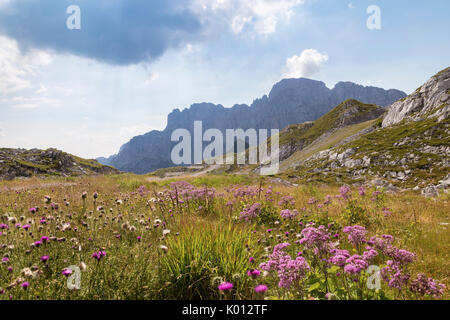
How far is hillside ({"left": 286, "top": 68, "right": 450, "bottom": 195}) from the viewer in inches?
1416

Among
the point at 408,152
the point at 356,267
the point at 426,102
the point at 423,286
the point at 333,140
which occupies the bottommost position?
the point at 423,286

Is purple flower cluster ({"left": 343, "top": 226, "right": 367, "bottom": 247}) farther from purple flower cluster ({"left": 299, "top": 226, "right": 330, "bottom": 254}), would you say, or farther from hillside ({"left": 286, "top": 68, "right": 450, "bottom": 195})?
hillside ({"left": 286, "top": 68, "right": 450, "bottom": 195})

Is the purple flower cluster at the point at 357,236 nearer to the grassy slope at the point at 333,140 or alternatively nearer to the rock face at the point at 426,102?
the rock face at the point at 426,102

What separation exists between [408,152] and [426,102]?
3319 centimetres

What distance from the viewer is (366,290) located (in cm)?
303

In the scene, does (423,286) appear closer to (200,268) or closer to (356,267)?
(356,267)

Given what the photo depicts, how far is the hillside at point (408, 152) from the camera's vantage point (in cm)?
3597

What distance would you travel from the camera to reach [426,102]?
6231cm

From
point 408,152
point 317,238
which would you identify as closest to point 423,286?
point 317,238

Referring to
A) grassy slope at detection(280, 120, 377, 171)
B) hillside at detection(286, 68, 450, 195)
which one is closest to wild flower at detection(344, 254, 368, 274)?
hillside at detection(286, 68, 450, 195)

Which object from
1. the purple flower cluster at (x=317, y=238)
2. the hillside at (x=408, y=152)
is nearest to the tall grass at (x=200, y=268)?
the purple flower cluster at (x=317, y=238)

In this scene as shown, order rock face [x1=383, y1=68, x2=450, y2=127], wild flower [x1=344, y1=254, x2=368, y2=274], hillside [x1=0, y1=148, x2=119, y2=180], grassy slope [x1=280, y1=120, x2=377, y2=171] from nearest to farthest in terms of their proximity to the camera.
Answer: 1. wild flower [x1=344, y1=254, x2=368, y2=274]
2. hillside [x1=0, y1=148, x2=119, y2=180]
3. rock face [x1=383, y1=68, x2=450, y2=127]
4. grassy slope [x1=280, y1=120, x2=377, y2=171]

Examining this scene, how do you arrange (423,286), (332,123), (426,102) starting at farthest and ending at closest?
(332,123) → (426,102) → (423,286)
